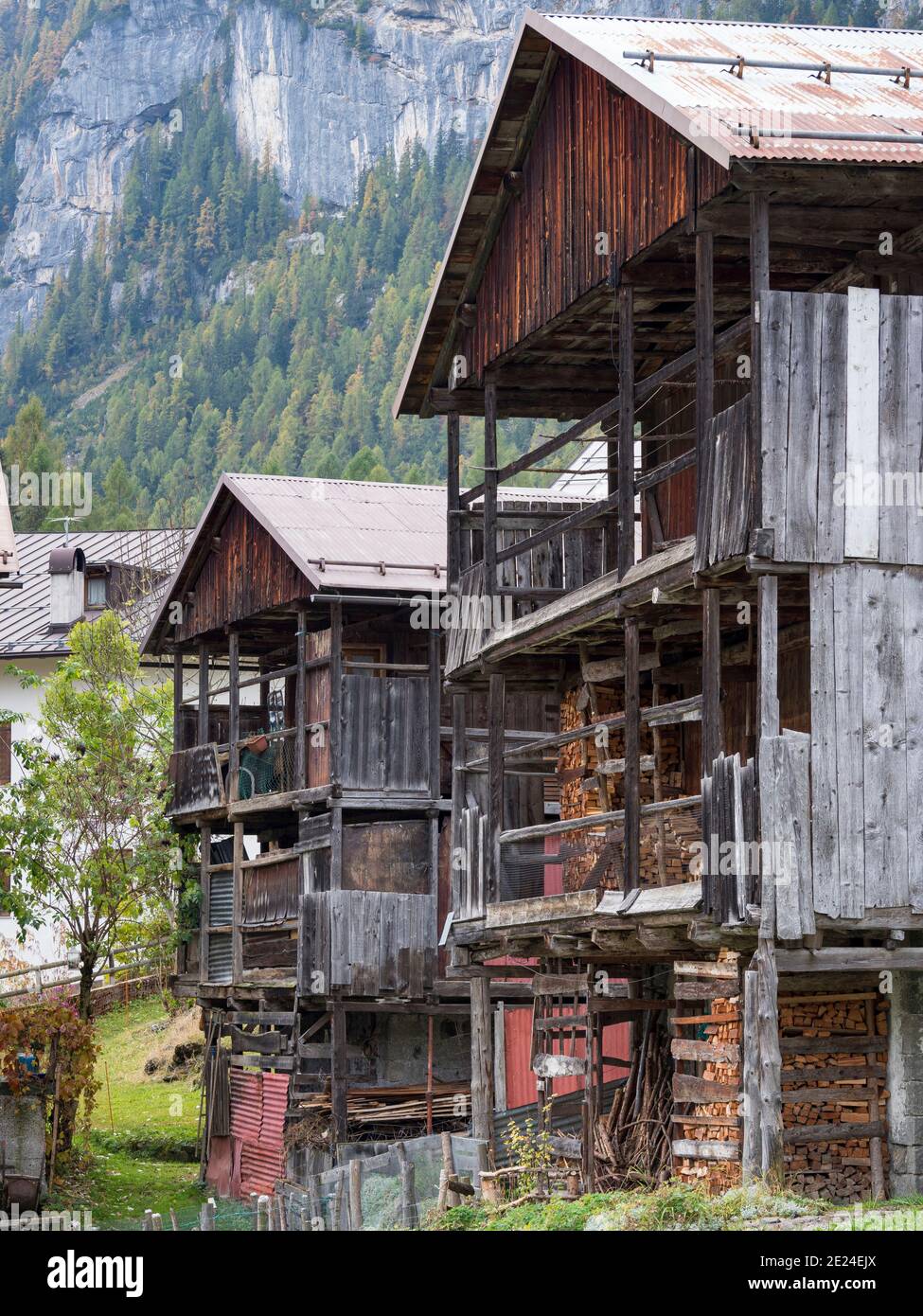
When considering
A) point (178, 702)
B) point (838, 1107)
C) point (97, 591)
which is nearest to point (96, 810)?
point (178, 702)

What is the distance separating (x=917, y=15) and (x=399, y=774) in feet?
348

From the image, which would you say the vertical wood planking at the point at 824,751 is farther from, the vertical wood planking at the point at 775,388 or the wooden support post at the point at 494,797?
the wooden support post at the point at 494,797

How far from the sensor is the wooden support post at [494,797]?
25891 millimetres

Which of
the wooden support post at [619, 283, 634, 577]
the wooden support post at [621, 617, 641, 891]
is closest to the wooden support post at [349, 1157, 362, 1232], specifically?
the wooden support post at [621, 617, 641, 891]

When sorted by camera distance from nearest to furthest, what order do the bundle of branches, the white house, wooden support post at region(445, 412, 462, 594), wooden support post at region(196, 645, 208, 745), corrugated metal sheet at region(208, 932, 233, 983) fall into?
the bundle of branches, wooden support post at region(445, 412, 462, 594), corrugated metal sheet at region(208, 932, 233, 983), wooden support post at region(196, 645, 208, 745), the white house

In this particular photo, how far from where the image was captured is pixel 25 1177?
2877 cm

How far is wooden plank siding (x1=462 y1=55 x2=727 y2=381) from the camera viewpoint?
2125 cm

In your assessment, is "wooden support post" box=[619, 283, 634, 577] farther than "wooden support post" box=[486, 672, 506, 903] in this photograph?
No

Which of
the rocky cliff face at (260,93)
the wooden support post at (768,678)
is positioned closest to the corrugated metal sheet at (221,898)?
the wooden support post at (768,678)

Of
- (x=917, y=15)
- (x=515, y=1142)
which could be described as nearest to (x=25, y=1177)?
(x=515, y=1142)

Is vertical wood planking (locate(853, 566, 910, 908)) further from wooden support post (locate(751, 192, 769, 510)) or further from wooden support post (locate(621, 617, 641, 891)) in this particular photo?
wooden support post (locate(621, 617, 641, 891))

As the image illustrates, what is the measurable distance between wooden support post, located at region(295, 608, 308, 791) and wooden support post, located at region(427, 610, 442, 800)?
1.99 m

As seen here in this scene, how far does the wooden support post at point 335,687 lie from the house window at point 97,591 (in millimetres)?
23142
